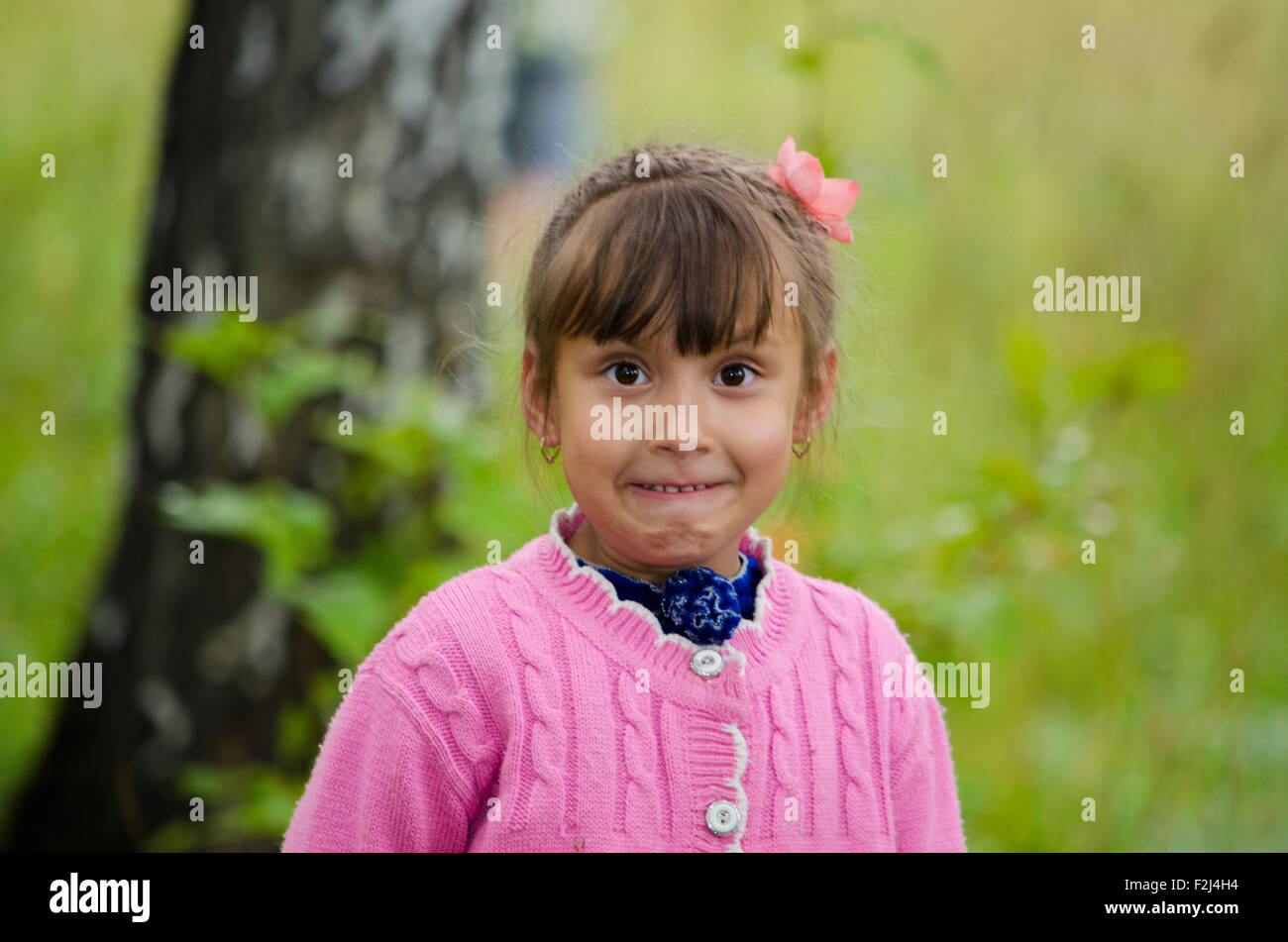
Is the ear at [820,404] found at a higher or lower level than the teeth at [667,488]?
higher

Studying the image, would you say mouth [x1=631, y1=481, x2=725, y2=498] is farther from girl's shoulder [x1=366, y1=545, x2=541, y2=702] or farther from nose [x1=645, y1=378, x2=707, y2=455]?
girl's shoulder [x1=366, y1=545, x2=541, y2=702]

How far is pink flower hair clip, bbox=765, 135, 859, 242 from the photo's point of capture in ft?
4.21

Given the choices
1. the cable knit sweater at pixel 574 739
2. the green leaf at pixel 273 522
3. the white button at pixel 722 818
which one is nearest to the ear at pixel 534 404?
the cable knit sweater at pixel 574 739

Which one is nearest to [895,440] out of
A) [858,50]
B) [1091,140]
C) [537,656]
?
[1091,140]

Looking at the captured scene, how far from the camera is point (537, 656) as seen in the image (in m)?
1.19

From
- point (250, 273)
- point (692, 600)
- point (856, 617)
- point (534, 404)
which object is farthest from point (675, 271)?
point (250, 273)

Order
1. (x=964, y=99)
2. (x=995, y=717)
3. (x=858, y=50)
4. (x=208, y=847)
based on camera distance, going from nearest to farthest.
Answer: (x=208, y=847) → (x=995, y=717) → (x=964, y=99) → (x=858, y=50)

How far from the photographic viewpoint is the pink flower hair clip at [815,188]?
1282 millimetres

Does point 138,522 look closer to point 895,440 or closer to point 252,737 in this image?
point 252,737

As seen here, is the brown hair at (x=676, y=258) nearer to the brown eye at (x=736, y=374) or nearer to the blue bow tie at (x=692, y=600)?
the brown eye at (x=736, y=374)

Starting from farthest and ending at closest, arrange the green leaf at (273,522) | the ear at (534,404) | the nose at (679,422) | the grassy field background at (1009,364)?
the grassy field background at (1009,364) < the green leaf at (273,522) < the ear at (534,404) < the nose at (679,422)

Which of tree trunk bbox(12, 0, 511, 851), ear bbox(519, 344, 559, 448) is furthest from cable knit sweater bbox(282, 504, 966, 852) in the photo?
tree trunk bbox(12, 0, 511, 851)

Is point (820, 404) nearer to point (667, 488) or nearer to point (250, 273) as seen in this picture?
point (667, 488)

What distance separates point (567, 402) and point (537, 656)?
24 cm
